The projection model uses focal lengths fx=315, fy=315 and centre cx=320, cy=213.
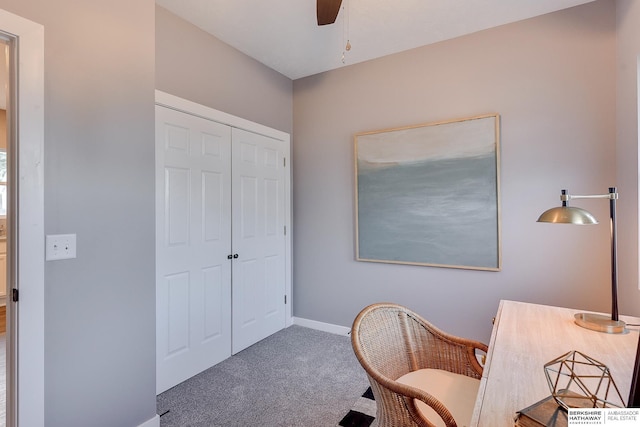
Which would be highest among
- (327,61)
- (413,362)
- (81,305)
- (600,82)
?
(327,61)

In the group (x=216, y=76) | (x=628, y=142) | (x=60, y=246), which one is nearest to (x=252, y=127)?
(x=216, y=76)

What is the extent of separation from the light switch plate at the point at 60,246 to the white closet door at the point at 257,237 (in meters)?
1.38

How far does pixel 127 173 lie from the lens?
167 cm

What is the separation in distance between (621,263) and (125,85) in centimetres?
321

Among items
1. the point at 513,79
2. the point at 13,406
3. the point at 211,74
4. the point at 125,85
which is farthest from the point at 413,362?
the point at 211,74

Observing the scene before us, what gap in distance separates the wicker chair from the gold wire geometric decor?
0.37 meters

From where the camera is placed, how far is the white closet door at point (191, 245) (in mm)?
2248

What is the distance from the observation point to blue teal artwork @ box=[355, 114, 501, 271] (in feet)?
8.32

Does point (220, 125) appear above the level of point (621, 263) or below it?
above

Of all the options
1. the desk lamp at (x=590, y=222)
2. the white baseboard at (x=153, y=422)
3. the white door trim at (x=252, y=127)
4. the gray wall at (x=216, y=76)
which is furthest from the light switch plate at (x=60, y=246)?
the desk lamp at (x=590, y=222)

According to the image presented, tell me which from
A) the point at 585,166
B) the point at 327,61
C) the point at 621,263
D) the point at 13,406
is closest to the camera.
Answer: the point at 13,406

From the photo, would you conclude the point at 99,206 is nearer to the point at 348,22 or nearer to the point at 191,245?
the point at 191,245

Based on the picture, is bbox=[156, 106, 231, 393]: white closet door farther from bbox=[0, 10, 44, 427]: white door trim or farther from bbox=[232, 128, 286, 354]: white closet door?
bbox=[0, 10, 44, 427]: white door trim

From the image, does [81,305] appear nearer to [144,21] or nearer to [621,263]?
[144,21]
